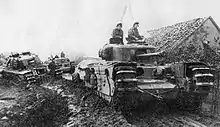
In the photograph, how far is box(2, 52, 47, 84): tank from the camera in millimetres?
14047

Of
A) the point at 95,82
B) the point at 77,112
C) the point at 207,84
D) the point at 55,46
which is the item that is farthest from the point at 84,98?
the point at 55,46

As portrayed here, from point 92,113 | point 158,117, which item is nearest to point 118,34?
point 92,113

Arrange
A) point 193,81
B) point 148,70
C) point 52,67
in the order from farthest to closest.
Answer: point 52,67 < point 148,70 < point 193,81

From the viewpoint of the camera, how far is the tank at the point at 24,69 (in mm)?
14047

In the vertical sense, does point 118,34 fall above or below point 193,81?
above

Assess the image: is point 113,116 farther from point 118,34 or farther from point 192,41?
point 192,41

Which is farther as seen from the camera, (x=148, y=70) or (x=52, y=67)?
(x=52, y=67)

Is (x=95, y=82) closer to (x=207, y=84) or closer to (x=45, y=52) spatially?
(x=207, y=84)

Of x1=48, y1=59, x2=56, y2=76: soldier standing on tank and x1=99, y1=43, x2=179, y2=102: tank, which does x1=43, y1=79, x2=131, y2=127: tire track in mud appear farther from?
x1=48, y1=59, x2=56, y2=76: soldier standing on tank

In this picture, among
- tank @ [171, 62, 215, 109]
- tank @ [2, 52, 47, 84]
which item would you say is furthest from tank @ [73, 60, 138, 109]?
tank @ [2, 52, 47, 84]

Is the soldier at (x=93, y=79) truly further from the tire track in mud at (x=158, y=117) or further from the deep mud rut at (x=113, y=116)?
the tire track in mud at (x=158, y=117)

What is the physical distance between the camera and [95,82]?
924cm

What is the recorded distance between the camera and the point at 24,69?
50.2 feet

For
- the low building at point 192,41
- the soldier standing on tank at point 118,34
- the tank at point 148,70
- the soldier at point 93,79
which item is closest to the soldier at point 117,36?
the soldier standing on tank at point 118,34
